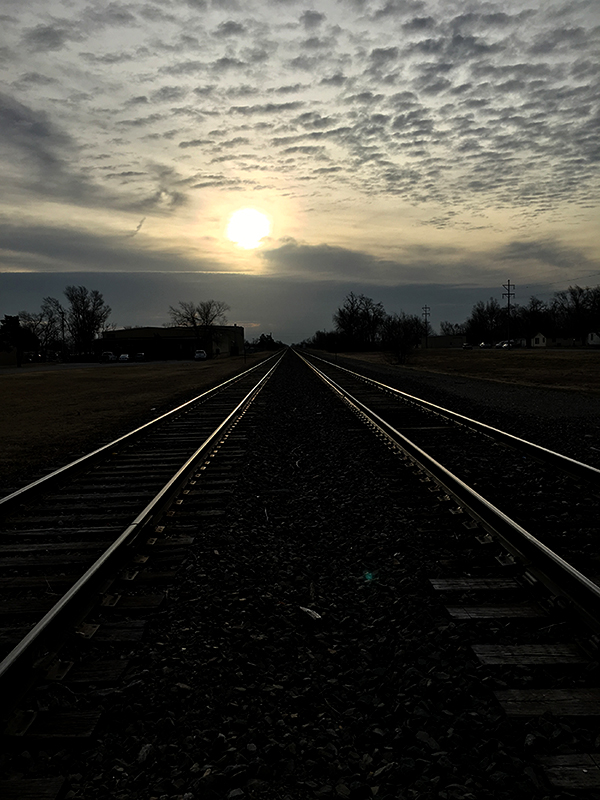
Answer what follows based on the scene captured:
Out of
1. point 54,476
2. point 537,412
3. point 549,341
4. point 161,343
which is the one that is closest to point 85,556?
point 54,476

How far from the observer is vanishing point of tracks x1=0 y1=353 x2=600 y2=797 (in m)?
3.02

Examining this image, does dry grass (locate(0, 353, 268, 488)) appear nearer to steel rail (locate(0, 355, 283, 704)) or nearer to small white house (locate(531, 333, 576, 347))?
steel rail (locate(0, 355, 283, 704))

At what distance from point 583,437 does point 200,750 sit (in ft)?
33.0

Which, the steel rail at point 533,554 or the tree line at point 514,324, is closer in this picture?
the steel rail at point 533,554

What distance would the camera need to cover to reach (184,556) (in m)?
5.02

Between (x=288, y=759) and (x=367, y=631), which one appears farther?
(x=367, y=631)

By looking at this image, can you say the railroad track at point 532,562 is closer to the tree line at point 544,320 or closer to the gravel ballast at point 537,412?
the gravel ballast at point 537,412

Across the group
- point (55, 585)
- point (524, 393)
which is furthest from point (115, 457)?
point (524, 393)

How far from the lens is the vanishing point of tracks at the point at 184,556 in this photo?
3016 mm

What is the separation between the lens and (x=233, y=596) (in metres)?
4.31

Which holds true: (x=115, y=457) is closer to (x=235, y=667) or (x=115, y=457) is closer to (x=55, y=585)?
(x=55, y=585)

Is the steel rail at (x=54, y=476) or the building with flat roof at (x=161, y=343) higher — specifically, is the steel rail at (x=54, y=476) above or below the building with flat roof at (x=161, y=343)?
below

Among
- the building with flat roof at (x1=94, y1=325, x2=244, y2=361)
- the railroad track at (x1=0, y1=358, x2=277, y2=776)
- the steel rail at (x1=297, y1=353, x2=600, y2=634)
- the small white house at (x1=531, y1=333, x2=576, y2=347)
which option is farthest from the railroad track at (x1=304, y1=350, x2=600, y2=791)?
the small white house at (x1=531, y1=333, x2=576, y2=347)

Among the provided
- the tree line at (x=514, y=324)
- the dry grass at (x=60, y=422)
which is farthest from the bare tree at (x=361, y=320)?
the dry grass at (x=60, y=422)
